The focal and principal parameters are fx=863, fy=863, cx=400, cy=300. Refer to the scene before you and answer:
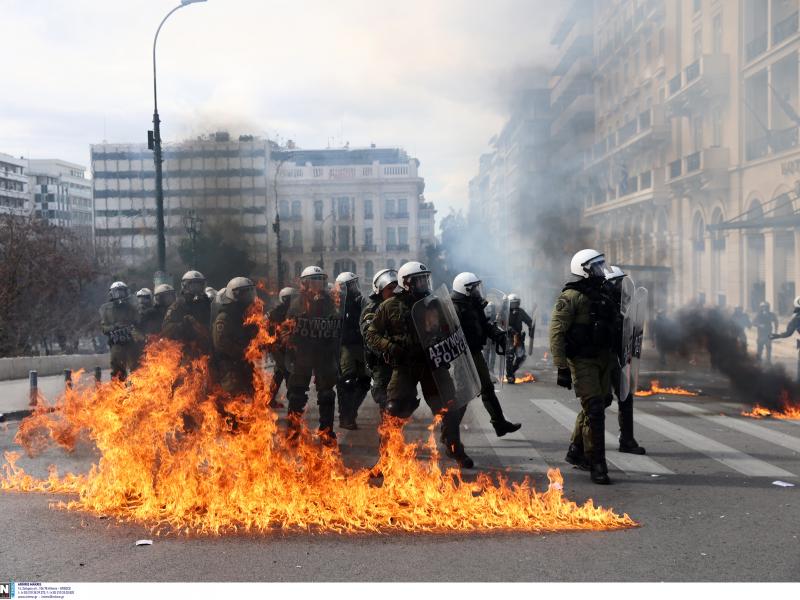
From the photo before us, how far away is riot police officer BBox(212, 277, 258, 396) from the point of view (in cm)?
771

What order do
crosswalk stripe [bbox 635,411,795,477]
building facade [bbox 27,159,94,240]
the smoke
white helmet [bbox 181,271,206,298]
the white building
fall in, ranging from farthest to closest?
building facade [bbox 27,159,94,240], the white building, the smoke, white helmet [bbox 181,271,206,298], crosswalk stripe [bbox 635,411,795,477]

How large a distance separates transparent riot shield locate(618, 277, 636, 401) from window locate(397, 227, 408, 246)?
14.2 meters

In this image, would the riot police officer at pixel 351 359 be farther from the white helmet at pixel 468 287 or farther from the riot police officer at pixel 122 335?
the riot police officer at pixel 122 335

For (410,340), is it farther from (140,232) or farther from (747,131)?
(140,232)

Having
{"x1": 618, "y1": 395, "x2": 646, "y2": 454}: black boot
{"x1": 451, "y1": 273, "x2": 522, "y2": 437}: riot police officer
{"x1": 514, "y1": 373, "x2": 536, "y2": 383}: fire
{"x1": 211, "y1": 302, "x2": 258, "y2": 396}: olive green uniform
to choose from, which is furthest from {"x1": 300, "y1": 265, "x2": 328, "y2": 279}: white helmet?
{"x1": 514, "y1": 373, "x2": 536, "y2": 383}: fire

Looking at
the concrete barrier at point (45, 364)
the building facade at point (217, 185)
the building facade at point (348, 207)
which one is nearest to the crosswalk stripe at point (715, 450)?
the building facade at point (348, 207)

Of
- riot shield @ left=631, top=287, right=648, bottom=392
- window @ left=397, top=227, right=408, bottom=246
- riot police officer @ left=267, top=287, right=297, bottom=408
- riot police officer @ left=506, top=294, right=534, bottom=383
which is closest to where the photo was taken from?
riot shield @ left=631, top=287, right=648, bottom=392

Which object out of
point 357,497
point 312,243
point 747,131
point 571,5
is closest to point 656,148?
point 747,131

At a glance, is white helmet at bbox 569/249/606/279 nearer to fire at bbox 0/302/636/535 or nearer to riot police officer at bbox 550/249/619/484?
riot police officer at bbox 550/249/619/484

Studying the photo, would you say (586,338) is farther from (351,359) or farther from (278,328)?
(278,328)

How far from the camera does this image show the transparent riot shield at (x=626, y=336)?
7047 mm

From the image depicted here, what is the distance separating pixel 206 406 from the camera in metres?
7.23

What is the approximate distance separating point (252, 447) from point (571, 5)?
50.8ft

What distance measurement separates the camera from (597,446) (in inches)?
250
